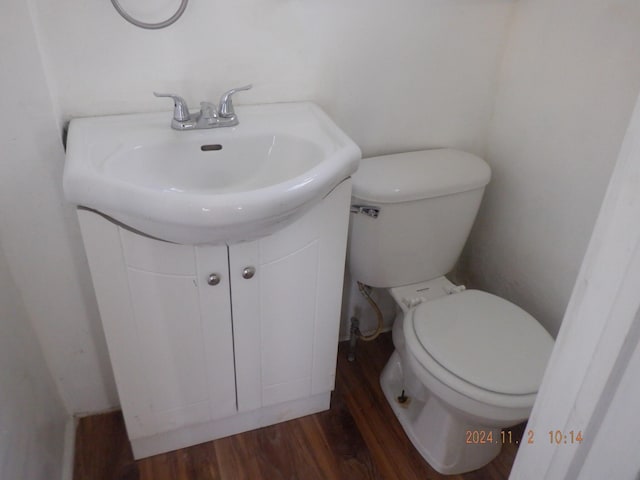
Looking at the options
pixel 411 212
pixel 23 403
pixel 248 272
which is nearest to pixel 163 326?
pixel 248 272

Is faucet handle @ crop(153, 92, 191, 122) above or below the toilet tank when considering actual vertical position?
above

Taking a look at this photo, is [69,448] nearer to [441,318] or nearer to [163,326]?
[163,326]

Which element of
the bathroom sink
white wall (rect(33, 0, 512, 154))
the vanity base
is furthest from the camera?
the vanity base

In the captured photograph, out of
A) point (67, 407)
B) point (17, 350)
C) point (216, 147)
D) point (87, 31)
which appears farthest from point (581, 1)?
point (67, 407)

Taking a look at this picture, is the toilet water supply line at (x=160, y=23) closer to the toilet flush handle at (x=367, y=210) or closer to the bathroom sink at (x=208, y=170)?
the bathroom sink at (x=208, y=170)

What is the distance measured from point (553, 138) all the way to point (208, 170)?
87 centimetres

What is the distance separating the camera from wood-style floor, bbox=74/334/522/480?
55.1 inches

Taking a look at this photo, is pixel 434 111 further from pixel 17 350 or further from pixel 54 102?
pixel 17 350

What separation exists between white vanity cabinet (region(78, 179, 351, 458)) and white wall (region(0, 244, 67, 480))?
189mm

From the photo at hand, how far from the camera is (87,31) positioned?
1086 millimetres

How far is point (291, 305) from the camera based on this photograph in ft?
4.16

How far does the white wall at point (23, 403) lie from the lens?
1.04m

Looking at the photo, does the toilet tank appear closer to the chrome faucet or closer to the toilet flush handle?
the toilet flush handle

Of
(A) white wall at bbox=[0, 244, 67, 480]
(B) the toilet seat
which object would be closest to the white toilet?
(B) the toilet seat
